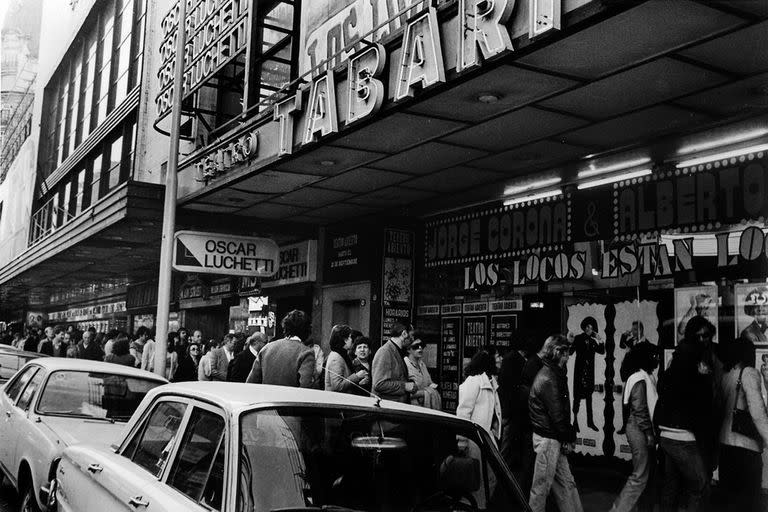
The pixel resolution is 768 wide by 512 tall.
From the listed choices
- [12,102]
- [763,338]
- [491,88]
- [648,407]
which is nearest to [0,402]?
[491,88]

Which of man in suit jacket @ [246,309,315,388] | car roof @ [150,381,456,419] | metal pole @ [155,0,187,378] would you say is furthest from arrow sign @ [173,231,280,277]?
car roof @ [150,381,456,419]

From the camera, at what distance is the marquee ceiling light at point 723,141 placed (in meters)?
7.57

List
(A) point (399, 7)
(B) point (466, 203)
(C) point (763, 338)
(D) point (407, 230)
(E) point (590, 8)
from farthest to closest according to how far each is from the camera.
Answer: (D) point (407, 230), (B) point (466, 203), (A) point (399, 7), (C) point (763, 338), (E) point (590, 8)

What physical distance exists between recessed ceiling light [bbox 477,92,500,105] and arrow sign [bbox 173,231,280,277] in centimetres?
620

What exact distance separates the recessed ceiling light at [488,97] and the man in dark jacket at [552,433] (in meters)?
2.23

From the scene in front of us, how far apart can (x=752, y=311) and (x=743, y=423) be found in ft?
3.98

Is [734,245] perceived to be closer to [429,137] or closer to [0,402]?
[429,137]

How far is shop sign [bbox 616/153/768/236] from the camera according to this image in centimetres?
780

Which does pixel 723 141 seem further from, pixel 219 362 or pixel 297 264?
pixel 297 264

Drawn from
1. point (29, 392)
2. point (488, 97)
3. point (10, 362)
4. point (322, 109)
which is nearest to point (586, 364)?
point (488, 97)

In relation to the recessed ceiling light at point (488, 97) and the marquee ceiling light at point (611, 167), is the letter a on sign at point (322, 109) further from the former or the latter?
the marquee ceiling light at point (611, 167)

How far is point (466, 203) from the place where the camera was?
1132 cm

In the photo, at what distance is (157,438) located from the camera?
4.05 m

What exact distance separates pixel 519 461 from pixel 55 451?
15.9 ft
